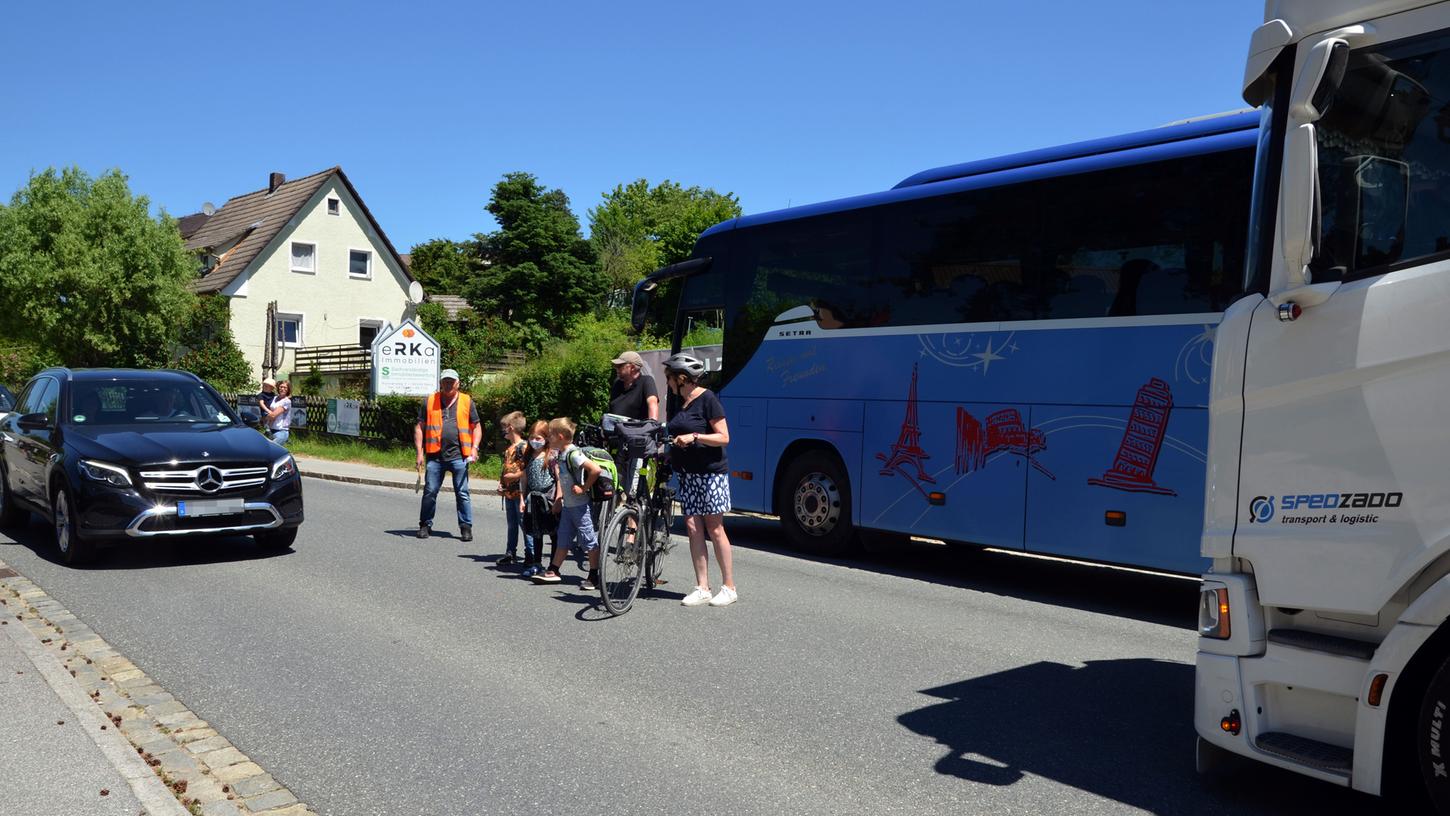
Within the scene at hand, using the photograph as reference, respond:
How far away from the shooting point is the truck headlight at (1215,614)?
4.29 metres

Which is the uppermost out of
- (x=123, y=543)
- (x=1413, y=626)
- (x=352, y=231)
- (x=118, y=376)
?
(x=352, y=231)

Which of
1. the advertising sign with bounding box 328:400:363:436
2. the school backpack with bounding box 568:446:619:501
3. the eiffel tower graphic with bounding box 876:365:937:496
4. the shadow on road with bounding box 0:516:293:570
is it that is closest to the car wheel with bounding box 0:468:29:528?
the shadow on road with bounding box 0:516:293:570

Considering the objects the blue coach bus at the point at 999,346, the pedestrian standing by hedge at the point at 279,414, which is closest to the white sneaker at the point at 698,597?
the blue coach bus at the point at 999,346

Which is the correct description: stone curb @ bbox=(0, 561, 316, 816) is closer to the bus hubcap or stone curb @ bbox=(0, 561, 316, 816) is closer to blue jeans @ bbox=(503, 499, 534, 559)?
blue jeans @ bbox=(503, 499, 534, 559)

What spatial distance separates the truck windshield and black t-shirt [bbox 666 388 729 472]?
464cm

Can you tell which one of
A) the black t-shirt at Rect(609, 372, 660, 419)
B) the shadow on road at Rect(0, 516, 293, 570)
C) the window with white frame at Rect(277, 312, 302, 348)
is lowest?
the shadow on road at Rect(0, 516, 293, 570)

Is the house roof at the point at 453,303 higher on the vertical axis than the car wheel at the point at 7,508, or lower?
higher

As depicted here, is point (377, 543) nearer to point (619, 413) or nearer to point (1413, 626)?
point (619, 413)

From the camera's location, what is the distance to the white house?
158 ft

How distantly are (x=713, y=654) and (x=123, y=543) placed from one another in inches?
297

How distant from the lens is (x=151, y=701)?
571 cm

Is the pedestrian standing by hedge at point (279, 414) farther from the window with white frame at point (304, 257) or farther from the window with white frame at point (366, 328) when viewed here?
the window with white frame at point (366, 328)

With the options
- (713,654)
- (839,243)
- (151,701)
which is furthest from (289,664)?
(839,243)

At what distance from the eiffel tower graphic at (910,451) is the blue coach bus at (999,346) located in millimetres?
19
